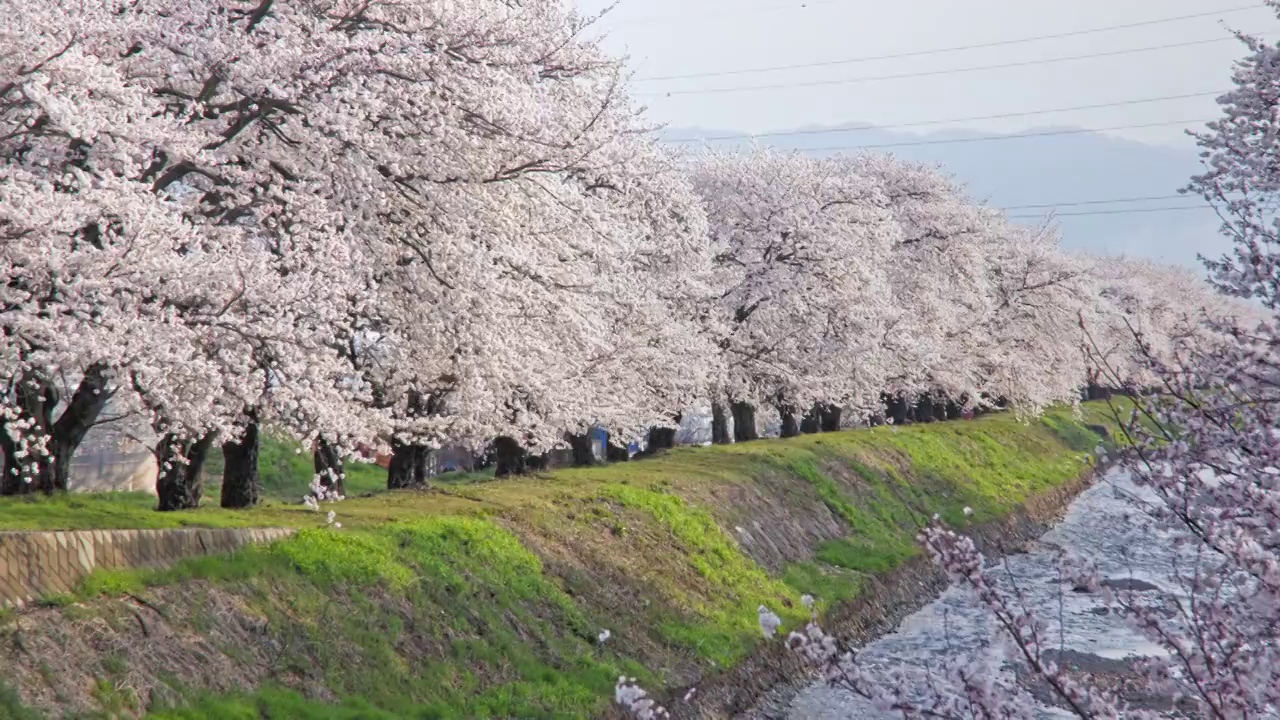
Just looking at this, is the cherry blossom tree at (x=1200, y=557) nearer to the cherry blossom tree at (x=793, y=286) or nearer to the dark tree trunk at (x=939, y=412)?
the cherry blossom tree at (x=793, y=286)

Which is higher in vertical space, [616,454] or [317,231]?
[317,231]

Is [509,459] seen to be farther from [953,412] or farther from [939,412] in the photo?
[953,412]

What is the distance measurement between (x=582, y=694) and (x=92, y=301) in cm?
796

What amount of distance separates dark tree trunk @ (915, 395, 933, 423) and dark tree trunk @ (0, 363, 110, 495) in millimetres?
52341

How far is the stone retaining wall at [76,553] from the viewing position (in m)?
11.9

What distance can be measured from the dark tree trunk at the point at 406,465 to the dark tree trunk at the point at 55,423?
915 centimetres

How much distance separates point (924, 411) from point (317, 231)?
53.6m

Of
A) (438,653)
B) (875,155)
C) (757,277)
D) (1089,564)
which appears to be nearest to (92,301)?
Result: (438,653)

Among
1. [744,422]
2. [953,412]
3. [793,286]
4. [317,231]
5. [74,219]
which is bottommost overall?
[953,412]

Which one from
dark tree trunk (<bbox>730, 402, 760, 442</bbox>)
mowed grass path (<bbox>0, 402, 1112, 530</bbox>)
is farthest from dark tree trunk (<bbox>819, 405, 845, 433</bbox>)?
dark tree trunk (<bbox>730, 402, 760, 442</bbox>)

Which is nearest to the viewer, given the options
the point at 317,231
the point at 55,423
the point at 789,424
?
the point at 317,231

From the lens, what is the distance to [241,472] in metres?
20.8

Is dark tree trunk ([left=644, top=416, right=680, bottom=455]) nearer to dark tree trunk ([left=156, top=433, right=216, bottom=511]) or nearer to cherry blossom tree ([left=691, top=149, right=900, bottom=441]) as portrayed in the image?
cherry blossom tree ([left=691, top=149, right=900, bottom=441])

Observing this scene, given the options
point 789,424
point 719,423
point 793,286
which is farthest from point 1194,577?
point 789,424
